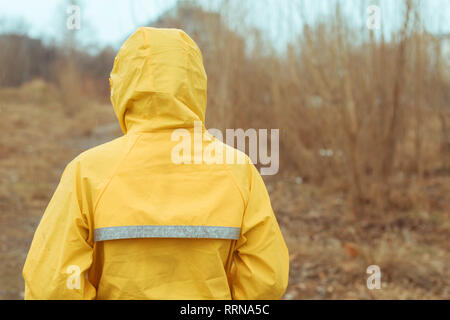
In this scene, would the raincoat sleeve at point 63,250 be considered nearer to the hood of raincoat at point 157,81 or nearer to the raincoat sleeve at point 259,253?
the hood of raincoat at point 157,81

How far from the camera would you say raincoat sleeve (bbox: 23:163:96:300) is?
1376 millimetres

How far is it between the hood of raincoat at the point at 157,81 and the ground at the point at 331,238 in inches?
118

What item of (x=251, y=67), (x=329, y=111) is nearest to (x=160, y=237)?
(x=329, y=111)

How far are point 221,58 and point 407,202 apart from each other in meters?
3.60

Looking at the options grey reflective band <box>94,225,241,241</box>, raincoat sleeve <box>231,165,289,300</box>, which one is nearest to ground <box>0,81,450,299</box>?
raincoat sleeve <box>231,165,289,300</box>

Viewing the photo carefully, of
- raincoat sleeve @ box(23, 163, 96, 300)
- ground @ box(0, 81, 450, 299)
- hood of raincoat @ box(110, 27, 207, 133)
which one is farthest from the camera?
ground @ box(0, 81, 450, 299)

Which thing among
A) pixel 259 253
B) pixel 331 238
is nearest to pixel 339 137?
pixel 331 238

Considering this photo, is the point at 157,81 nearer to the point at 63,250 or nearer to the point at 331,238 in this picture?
the point at 63,250

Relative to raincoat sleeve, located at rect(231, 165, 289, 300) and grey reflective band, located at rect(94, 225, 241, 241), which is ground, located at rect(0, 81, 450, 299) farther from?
grey reflective band, located at rect(94, 225, 241, 241)

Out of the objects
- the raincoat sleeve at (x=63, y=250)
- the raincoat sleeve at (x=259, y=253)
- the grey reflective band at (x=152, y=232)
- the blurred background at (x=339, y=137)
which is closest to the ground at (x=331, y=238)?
the blurred background at (x=339, y=137)

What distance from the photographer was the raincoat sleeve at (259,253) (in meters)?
1.53

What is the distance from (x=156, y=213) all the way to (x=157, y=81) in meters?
0.45

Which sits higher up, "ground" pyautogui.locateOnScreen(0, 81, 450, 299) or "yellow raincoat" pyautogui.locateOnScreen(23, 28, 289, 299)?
"yellow raincoat" pyautogui.locateOnScreen(23, 28, 289, 299)
